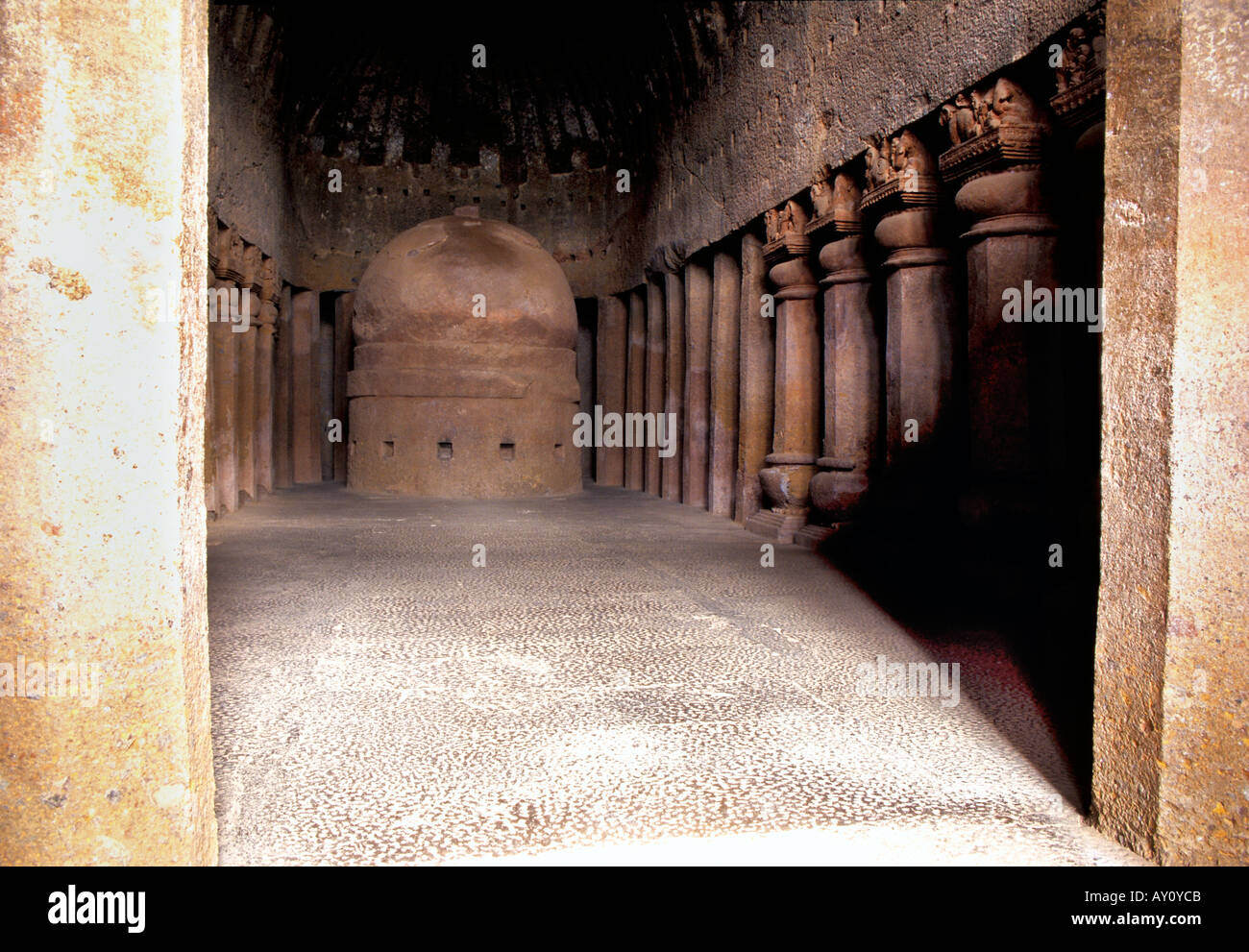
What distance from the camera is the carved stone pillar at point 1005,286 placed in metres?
4.87

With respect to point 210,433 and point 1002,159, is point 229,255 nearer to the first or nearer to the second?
point 210,433

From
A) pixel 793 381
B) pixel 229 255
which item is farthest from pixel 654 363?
pixel 229 255

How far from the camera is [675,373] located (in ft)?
35.2

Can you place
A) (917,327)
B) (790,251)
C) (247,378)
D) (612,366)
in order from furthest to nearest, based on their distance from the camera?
1. (612,366)
2. (247,378)
3. (790,251)
4. (917,327)

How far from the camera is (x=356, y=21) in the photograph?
1234cm

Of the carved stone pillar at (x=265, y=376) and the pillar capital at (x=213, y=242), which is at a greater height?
the pillar capital at (x=213, y=242)

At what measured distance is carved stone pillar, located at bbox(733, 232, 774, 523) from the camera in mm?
8367

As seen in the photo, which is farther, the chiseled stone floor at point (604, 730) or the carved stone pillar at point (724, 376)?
the carved stone pillar at point (724, 376)

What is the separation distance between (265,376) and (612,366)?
186 inches

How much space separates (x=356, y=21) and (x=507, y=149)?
2779 millimetres

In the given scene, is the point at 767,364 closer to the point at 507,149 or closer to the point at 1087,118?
the point at 1087,118

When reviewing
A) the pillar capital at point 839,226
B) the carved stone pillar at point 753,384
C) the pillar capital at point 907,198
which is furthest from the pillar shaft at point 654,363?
the pillar capital at point 907,198

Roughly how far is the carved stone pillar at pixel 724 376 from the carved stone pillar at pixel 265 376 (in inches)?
214

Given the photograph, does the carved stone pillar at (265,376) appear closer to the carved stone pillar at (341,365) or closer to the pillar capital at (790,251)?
the carved stone pillar at (341,365)
